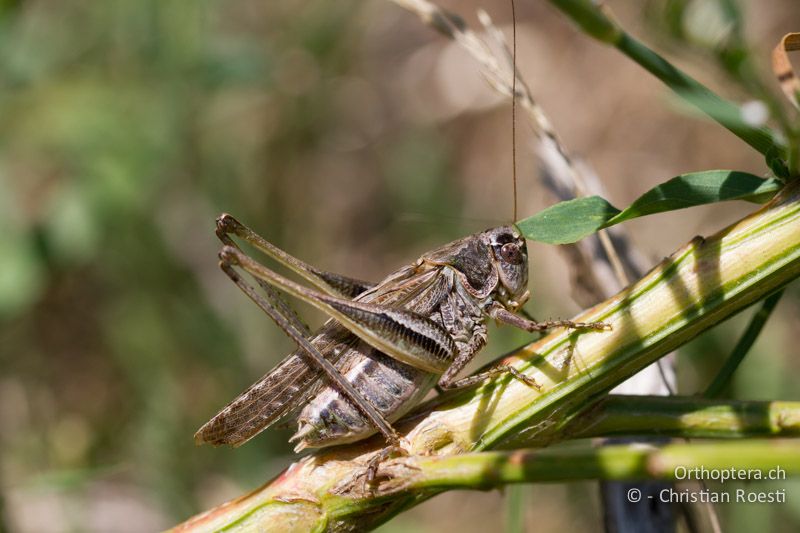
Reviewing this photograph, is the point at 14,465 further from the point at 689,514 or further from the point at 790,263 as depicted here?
the point at 790,263

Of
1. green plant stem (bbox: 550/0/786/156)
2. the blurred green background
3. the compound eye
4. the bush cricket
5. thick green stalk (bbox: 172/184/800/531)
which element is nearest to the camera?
green plant stem (bbox: 550/0/786/156)

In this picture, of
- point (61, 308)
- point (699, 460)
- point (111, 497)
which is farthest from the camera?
point (61, 308)

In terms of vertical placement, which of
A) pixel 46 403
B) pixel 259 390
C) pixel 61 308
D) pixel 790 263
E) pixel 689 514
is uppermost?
pixel 61 308

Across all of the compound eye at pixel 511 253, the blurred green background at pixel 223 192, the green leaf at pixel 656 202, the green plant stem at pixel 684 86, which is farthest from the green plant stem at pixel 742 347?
the compound eye at pixel 511 253

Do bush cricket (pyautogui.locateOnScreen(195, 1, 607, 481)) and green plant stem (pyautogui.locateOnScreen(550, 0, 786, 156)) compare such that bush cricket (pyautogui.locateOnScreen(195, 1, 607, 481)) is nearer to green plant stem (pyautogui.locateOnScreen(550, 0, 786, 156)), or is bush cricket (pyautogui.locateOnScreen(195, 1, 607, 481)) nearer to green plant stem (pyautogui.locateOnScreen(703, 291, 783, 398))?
green plant stem (pyautogui.locateOnScreen(703, 291, 783, 398))

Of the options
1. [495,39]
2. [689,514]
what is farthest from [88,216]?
[689,514]

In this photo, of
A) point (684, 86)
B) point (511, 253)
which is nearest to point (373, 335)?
point (511, 253)

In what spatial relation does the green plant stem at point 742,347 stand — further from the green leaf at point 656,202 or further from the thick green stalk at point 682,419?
the green leaf at point 656,202

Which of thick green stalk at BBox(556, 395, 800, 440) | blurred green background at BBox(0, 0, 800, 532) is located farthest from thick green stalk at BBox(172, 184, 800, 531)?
blurred green background at BBox(0, 0, 800, 532)
